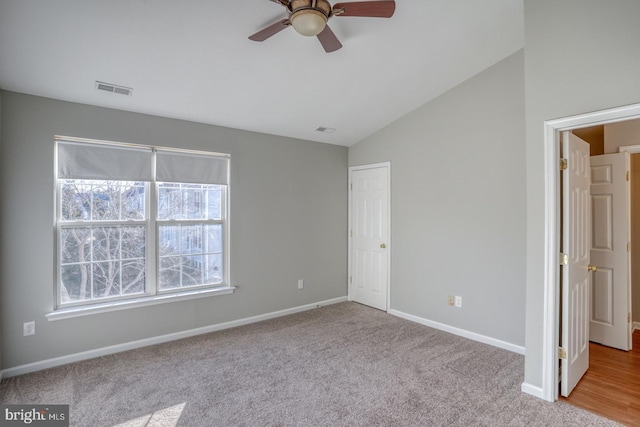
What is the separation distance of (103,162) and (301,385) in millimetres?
2768

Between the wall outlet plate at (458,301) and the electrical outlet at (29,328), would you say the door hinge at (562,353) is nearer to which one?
the wall outlet plate at (458,301)

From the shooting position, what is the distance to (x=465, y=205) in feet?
12.1

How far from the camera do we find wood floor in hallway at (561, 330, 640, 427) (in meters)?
2.27

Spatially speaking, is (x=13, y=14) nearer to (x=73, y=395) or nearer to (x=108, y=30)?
(x=108, y=30)

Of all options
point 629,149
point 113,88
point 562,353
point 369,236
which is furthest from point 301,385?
point 629,149

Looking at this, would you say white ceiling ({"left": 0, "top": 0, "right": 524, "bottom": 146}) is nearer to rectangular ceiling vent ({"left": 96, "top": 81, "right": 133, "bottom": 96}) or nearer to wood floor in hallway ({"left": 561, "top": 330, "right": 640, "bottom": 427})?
rectangular ceiling vent ({"left": 96, "top": 81, "right": 133, "bottom": 96})

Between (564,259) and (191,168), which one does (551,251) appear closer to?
(564,259)

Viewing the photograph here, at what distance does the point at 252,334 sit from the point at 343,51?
3110 millimetres

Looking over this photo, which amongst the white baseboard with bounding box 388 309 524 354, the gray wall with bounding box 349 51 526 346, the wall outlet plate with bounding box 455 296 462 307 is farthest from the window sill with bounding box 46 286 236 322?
the wall outlet plate with bounding box 455 296 462 307

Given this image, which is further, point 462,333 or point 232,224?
point 232,224

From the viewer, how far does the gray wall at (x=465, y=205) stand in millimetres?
3283

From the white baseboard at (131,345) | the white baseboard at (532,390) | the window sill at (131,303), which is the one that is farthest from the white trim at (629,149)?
the window sill at (131,303)

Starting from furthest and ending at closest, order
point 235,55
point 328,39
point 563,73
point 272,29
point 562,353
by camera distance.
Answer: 1. point 235,55
2. point 562,353
3. point 563,73
4. point 328,39
5. point 272,29

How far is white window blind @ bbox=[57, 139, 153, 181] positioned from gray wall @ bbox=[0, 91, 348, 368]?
0.10 metres
